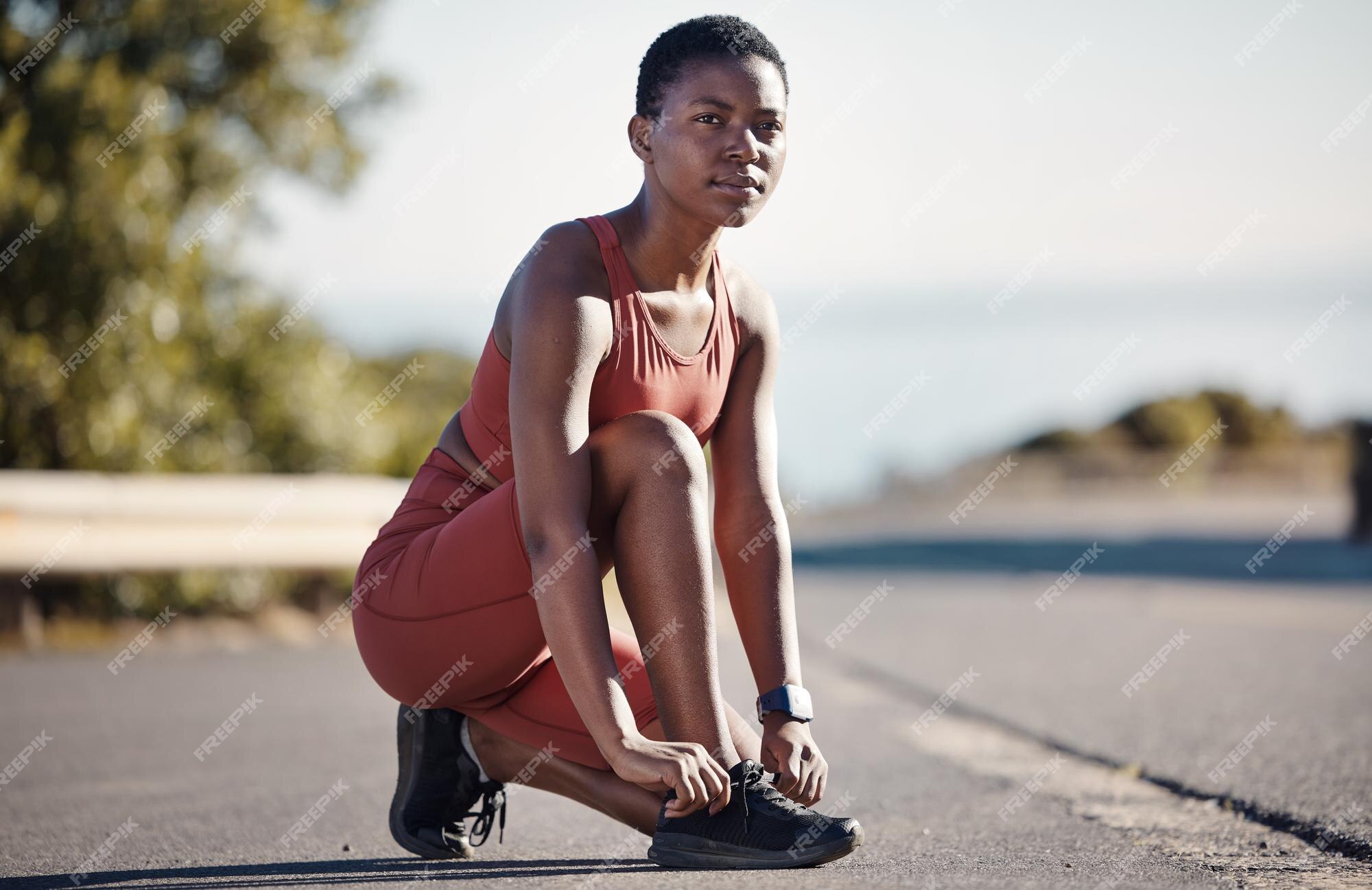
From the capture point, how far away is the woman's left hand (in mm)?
2660

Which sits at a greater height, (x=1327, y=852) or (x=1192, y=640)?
(x=1327, y=852)

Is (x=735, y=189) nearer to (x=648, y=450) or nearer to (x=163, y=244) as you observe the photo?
(x=648, y=450)

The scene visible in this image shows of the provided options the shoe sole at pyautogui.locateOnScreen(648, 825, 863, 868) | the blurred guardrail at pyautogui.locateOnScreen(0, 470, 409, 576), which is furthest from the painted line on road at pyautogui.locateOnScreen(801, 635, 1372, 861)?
the blurred guardrail at pyautogui.locateOnScreen(0, 470, 409, 576)

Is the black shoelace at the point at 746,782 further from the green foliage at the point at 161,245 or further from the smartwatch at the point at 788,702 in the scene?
the green foliage at the point at 161,245

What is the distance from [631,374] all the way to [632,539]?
A: 1.18 ft

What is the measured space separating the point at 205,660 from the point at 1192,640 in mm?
5400

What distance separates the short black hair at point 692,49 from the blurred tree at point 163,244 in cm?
657

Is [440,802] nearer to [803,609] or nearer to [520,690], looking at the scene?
[520,690]

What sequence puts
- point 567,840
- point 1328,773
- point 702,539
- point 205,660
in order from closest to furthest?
point 702,539, point 567,840, point 1328,773, point 205,660

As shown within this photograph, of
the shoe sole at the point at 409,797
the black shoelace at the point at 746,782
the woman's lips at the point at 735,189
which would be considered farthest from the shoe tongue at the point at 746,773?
the woman's lips at the point at 735,189

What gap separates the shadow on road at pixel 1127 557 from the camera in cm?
1217

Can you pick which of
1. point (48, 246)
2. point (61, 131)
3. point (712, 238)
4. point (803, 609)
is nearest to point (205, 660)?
point (48, 246)

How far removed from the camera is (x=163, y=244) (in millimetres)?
8812

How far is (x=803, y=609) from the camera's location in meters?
10.1
